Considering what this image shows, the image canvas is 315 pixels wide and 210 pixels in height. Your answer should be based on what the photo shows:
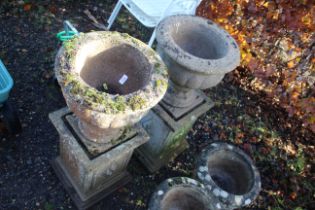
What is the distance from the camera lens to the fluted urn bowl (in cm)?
197

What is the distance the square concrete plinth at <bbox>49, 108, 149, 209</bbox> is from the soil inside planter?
13.4 inches

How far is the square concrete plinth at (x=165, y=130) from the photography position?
2.95 meters

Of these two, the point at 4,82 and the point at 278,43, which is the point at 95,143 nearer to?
the point at 4,82

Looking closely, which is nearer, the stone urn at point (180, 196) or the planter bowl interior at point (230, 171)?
the stone urn at point (180, 196)

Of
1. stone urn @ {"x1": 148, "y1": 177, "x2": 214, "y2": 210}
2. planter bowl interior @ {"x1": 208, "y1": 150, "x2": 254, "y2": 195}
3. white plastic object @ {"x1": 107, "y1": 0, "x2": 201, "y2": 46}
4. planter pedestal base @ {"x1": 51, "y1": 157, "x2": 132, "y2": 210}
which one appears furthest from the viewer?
white plastic object @ {"x1": 107, "y1": 0, "x2": 201, "y2": 46}

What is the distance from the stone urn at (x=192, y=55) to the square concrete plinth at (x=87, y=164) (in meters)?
0.53

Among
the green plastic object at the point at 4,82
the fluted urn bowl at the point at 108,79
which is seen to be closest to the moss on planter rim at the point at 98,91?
the fluted urn bowl at the point at 108,79

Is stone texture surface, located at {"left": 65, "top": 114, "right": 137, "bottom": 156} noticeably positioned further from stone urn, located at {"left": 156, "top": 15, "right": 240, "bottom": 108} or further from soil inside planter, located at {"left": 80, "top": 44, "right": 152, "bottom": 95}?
stone urn, located at {"left": 156, "top": 15, "right": 240, "bottom": 108}

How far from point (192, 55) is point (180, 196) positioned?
126 centimetres

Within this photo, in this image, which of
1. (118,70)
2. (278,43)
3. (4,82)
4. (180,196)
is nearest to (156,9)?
(118,70)

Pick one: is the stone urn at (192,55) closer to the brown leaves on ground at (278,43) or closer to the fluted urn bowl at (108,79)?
the fluted urn bowl at (108,79)

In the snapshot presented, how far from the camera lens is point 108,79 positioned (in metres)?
2.66

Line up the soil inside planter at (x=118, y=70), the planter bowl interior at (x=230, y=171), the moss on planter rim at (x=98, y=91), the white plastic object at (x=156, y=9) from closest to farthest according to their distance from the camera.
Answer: the moss on planter rim at (x=98, y=91), the soil inside planter at (x=118, y=70), the planter bowl interior at (x=230, y=171), the white plastic object at (x=156, y=9)

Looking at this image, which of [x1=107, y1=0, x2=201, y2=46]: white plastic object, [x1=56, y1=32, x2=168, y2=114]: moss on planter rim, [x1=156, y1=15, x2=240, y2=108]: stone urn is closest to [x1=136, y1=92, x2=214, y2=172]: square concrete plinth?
[x1=156, y1=15, x2=240, y2=108]: stone urn
